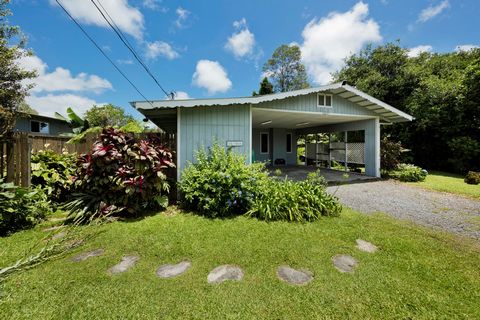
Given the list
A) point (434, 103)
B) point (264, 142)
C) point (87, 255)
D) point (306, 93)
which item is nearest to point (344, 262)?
point (87, 255)

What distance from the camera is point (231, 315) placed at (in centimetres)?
225

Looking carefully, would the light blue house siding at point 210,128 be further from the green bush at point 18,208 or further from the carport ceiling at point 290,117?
the green bush at point 18,208

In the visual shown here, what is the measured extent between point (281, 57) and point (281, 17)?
70.3 ft

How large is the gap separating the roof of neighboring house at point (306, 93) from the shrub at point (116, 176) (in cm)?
119

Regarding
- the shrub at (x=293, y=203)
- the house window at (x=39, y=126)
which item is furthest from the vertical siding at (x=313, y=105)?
the house window at (x=39, y=126)

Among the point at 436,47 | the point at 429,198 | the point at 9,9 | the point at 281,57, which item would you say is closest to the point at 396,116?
the point at 429,198

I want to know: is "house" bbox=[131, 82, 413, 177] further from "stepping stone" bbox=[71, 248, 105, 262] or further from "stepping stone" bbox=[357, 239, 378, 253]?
"stepping stone" bbox=[357, 239, 378, 253]

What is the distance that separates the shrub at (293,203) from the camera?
15.7 ft

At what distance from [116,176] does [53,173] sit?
196cm

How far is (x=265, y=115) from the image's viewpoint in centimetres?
965

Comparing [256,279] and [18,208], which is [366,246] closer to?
[256,279]

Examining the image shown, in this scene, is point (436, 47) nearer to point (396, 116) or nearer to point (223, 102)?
point (396, 116)

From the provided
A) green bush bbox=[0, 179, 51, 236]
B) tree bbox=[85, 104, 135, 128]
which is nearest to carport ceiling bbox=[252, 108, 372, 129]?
green bush bbox=[0, 179, 51, 236]

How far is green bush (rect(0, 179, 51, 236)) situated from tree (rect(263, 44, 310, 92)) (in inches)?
1144
